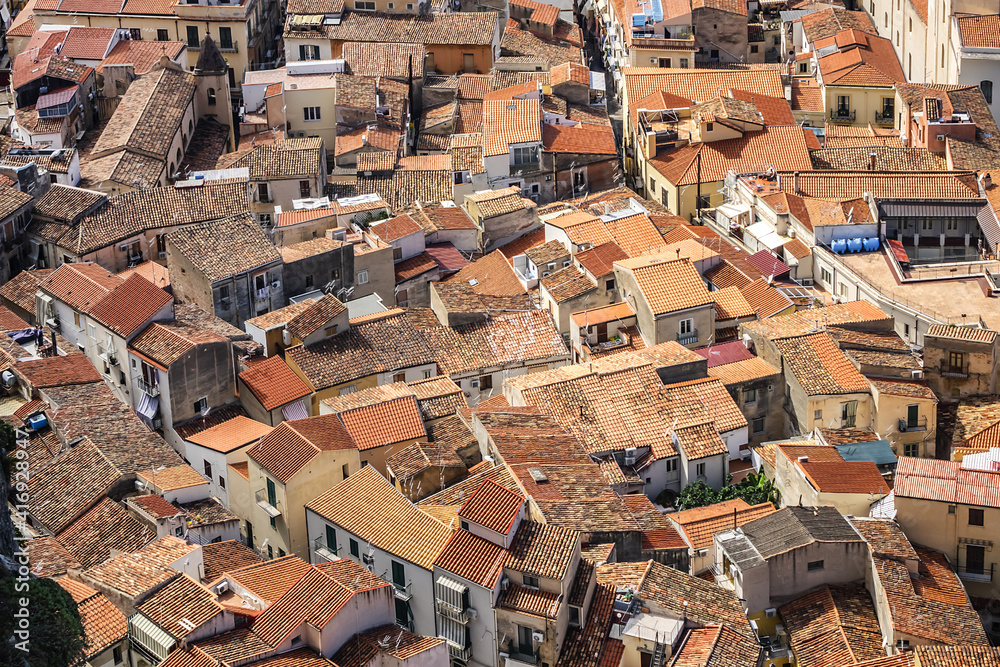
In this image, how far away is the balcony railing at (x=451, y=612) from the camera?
45.4 m

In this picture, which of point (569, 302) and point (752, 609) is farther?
point (569, 302)

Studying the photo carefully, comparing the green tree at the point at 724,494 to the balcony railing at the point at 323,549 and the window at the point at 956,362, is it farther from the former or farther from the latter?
the balcony railing at the point at 323,549

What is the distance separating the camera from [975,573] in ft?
166

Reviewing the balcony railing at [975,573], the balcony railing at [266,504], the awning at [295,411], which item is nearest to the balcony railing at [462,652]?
the balcony railing at [266,504]

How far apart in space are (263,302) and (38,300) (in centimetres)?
860

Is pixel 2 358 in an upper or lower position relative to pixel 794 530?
upper

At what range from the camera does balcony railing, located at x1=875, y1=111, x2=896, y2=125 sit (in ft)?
271

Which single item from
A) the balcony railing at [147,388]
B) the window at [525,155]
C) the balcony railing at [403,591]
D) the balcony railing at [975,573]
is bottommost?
the balcony railing at [975,573]

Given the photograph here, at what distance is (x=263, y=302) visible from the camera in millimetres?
63156

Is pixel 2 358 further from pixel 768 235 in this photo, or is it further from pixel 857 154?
pixel 857 154

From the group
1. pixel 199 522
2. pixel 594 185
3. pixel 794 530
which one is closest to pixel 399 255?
pixel 594 185

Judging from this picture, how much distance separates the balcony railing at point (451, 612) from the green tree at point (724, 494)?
36.2 ft

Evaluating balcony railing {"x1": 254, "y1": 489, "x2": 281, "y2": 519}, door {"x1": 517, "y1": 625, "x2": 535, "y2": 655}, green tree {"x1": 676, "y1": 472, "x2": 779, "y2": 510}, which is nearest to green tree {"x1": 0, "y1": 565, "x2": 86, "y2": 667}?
door {"x1": 517, "y1": 625, "x2": 535, "y2": 655}

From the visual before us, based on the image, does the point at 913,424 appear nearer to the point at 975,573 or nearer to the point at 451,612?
the point at 975,573
